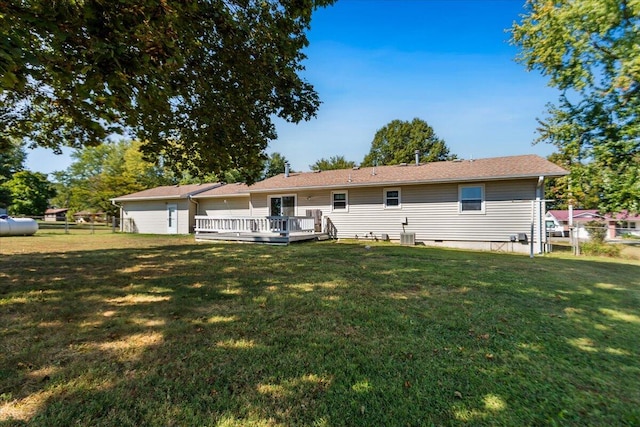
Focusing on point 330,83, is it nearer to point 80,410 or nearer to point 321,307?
point 321,307

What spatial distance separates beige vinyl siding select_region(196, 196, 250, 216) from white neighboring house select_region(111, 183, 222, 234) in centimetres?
81

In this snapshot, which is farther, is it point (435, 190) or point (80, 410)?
point (435, 190)

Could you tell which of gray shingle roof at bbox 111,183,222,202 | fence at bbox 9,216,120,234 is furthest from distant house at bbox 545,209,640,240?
fence at bbox 9,216,120,234

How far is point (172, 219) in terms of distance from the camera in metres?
20.4

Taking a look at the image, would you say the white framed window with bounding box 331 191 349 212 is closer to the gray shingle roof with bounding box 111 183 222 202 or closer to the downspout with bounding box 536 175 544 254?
the downspout with bounding box 536 175 544 254

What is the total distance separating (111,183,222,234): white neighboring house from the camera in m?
20.0

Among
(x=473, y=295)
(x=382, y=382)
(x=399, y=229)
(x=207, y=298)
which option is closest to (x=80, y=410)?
(x=382, y=382)

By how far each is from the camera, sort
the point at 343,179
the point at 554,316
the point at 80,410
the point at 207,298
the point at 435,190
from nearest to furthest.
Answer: the point at 80,410 < the point at 554,316 < the point at 207,298 < the point at 435,190 < the point at 343,179

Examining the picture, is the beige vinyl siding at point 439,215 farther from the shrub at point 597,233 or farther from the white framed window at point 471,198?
the shrub at point 597,233

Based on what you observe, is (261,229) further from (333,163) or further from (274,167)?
(274,167)

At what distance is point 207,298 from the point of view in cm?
457

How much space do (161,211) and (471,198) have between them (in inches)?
761

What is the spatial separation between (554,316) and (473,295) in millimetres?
1054

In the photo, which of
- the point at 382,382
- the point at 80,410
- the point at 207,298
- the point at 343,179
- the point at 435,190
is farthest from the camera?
the point at 343,179
